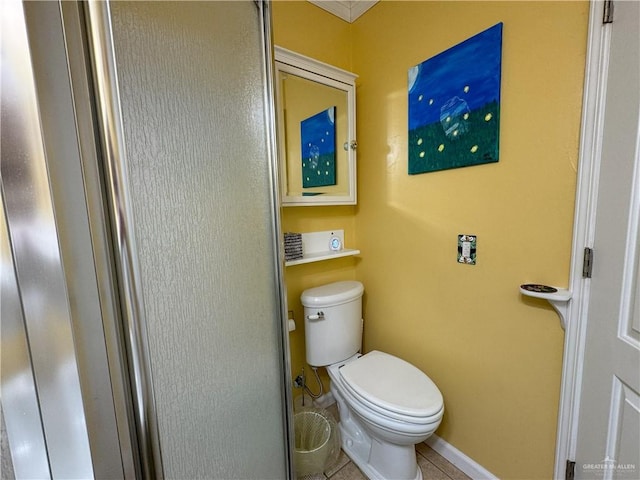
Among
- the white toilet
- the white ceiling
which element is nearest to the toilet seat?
Answer: the white toilet

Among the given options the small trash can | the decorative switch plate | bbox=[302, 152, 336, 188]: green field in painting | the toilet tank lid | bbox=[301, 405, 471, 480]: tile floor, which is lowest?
bbox=[301, 405, 471, 480]: tile floor

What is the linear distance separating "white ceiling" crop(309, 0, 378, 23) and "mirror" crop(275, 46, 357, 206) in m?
0.38

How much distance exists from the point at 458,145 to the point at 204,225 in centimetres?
105

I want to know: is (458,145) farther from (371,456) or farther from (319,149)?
(371,456)

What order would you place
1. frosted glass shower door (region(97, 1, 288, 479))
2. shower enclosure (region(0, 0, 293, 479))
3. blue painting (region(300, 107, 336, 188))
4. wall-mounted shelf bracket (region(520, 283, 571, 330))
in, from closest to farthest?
shower enclosure (region(0, 0, 293, 479)) < frosted glass shower door (region(97, 1, 288, 479)) < wall-mounted shelf bracket (region(520, 283, 571, 330)) < blue painting (region(300, 107, 336, 188))

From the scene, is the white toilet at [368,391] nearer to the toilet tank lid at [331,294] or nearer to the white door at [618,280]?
the toilet tank lid at [331,294]

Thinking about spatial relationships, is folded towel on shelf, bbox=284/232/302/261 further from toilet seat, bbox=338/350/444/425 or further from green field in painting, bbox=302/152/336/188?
toilet seat, bbox=338/350/444/425

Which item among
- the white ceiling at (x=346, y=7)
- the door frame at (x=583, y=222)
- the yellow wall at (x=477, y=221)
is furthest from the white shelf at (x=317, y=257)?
the white ceiling at (x=346, y=7)

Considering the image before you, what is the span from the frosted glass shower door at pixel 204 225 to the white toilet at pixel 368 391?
47 cm

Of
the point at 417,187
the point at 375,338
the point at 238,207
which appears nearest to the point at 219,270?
the point at 238,207

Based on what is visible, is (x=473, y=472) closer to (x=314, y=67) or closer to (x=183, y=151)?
(x=183, y=151)

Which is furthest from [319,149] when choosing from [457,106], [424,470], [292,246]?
[424,470]

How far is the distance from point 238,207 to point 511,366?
3.88 feet

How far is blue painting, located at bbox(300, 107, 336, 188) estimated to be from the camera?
1.31 meters
